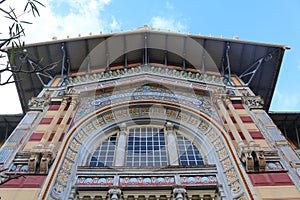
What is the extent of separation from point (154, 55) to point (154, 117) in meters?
5.21

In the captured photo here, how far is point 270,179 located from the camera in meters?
8.79

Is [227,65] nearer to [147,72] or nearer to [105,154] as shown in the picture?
[147,72]

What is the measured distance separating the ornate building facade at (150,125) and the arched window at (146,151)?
0.04 meters

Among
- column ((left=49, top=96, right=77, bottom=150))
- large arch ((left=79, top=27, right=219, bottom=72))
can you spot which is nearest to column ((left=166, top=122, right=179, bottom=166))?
column ((left=49, top=96, right=77, bottom=150))

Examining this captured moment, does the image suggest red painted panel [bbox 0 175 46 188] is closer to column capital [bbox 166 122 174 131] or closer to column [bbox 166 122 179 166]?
column [bbox 166 122 179 166]

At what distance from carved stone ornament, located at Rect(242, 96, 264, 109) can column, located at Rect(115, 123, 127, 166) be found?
17.0ft

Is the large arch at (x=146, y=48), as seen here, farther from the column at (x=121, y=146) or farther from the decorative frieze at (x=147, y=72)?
the column at (x=121, y=146)

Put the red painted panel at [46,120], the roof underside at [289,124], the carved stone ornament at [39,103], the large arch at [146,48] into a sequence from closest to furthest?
the red painted panel at [46,120] < the carved stone ornament at [39,103] < the roof underside at [289,124] < the large arch at [146,48]

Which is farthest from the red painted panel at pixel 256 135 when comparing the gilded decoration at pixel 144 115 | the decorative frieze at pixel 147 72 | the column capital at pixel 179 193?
the decorative frieze at pixel 147 72

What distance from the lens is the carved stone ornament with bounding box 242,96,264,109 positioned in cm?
1288

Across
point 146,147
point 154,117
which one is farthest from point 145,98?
point 146,147

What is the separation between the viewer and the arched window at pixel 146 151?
1119 centimetres

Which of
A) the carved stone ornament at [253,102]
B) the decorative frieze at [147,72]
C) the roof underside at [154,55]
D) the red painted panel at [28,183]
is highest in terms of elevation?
the roof underside at [154,55]

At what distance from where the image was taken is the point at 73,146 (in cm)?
1098
